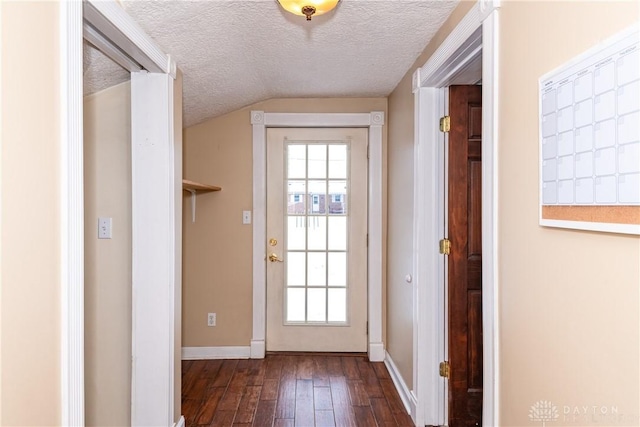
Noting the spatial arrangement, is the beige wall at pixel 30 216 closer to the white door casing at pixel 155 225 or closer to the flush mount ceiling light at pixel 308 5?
the white door casing at pixel 155 225

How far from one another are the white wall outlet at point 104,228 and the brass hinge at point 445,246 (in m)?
1.77

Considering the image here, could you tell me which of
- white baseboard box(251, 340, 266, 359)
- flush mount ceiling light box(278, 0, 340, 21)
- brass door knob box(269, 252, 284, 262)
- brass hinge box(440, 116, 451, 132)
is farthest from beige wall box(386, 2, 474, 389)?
white baseboard box(251, 340, 266, 359)

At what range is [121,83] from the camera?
81.7 inches

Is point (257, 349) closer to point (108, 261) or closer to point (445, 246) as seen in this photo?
point (108, 261)

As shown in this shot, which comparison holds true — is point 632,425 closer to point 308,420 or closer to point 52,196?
point 52,196

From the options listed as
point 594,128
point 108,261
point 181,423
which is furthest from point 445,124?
point 181,423

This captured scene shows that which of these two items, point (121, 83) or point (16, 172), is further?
point (121, 83)

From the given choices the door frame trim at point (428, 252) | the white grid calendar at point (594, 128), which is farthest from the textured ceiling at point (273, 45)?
the white grid calendar at point (594, 128)

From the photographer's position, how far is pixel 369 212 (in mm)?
3369

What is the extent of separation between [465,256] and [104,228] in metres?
1.91

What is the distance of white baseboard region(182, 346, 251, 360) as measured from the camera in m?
3.35

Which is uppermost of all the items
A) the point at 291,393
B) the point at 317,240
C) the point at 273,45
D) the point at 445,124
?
the point at 273,45

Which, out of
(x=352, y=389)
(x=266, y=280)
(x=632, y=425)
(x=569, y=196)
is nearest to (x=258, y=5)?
(x=569, y=196)

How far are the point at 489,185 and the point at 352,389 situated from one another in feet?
6.38
